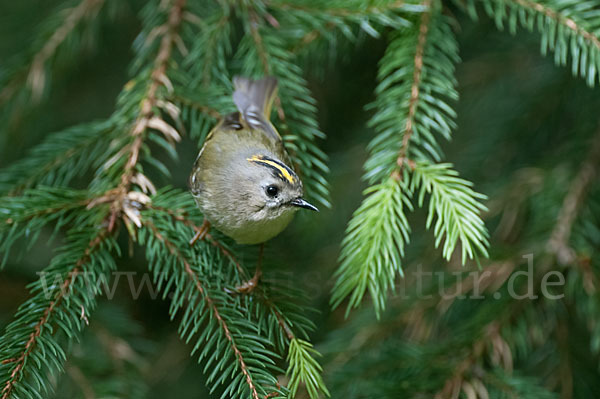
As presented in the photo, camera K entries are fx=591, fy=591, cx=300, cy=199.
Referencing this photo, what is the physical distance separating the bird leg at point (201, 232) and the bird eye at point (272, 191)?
0.21 metres

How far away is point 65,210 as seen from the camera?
1.70 metres

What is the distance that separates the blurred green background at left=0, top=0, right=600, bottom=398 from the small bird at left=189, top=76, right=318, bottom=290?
1.31ft

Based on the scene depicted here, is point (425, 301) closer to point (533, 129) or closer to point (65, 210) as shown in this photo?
point (533, 129)

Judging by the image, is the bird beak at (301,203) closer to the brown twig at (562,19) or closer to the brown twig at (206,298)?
the brown twig at (206,298)

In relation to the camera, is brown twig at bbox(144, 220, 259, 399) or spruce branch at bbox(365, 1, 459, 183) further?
spruce branch at bbox(365, 1, 459, 183)

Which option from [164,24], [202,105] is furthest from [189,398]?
[164,24]

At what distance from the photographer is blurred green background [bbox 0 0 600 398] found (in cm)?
241

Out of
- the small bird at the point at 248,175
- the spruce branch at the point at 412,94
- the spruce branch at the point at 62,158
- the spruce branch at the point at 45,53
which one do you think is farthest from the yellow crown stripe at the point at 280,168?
the spruce branch at the point at 45,53

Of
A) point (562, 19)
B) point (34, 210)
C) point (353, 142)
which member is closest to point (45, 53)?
point (34, 210)

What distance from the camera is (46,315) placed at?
4.81 ft

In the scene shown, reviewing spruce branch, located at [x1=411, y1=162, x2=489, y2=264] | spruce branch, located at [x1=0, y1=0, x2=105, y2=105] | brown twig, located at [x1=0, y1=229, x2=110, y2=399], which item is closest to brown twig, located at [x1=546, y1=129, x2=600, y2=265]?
spruce branch, located at [x1=411, y1=162, x2=489, y2=264]

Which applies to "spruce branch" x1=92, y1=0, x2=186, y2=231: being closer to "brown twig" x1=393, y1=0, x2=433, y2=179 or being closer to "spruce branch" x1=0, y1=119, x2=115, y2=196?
"spruce branch" x1=0, y1=119, x2=115, y2=196

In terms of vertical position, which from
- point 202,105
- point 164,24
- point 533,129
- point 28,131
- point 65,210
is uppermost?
point 533,129

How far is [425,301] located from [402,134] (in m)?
0.72
